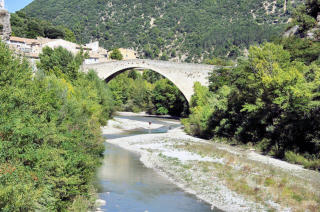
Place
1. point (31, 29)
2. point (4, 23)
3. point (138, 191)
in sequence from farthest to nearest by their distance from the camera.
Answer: point (31, 29), point (4, 23), point (138, 191)

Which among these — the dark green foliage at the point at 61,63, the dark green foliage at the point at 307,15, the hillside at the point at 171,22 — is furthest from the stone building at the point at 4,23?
the hillside at the point at 171,22

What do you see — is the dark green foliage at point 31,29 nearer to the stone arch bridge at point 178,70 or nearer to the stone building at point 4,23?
the stone arch bridge at point 178,70

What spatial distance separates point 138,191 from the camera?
50.7 ft

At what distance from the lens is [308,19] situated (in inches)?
1358

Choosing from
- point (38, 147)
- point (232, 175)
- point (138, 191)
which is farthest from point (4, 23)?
point (232, 175)

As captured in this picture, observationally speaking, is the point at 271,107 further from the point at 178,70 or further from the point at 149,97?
the point at 149,97

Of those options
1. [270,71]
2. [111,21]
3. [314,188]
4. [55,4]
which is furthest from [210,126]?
[55,4]

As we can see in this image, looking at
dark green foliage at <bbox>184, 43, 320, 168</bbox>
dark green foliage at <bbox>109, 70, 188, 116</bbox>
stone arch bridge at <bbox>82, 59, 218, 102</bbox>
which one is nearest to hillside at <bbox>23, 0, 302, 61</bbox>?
dark green foliage at <bbox>109, 70, 188, 116</bbox>

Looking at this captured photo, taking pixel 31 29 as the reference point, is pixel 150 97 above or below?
below

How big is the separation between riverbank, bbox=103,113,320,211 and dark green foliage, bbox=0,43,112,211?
15.2ft

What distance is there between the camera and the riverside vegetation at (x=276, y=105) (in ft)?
66.6

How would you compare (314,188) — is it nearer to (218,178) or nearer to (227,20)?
(218,178)

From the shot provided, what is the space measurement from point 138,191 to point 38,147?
5.68 meters

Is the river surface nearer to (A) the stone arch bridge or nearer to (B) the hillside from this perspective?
(A) the stone arch bridge
